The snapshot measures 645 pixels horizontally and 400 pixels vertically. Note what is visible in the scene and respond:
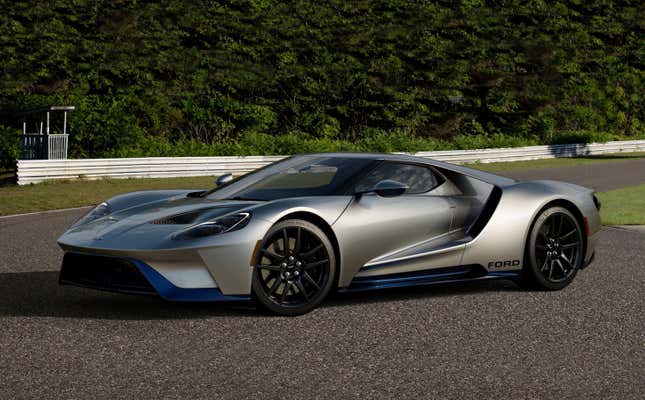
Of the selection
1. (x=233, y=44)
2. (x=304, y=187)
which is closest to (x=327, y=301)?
(x=304, y=187)

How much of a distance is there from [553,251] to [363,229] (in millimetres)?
1888

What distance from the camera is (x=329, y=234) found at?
269 inches

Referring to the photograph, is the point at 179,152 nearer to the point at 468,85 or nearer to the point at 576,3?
the point at 468,85

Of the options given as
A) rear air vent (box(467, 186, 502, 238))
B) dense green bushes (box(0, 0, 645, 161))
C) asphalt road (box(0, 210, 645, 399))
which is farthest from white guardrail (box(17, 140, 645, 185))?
rear air vent (box(467, 186, 502, 238))

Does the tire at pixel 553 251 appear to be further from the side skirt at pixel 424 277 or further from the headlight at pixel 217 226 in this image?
the headlight at pixel 217 226

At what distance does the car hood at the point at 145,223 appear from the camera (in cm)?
652

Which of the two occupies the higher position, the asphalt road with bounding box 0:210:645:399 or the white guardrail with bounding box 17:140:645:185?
the asphalt road with bounding box 0:210:645:399

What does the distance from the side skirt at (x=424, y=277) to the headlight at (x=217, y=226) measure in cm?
95

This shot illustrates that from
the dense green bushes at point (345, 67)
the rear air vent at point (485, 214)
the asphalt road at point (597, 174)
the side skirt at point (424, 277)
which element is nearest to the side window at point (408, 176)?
the rear air vent at point (485, 214)

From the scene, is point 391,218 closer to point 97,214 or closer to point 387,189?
point 387,189

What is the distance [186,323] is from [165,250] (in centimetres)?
55

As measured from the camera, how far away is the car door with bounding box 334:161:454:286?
22.7ft

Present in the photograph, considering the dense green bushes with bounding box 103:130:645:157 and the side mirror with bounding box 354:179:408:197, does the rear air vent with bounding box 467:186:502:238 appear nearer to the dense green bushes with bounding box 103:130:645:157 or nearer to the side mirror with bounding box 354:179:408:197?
the side mirror with bounding box 354:179:408:197

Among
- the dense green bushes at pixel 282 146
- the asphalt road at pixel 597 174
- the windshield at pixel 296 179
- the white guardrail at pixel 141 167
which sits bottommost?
the dense green bushes at pixel 282 146
